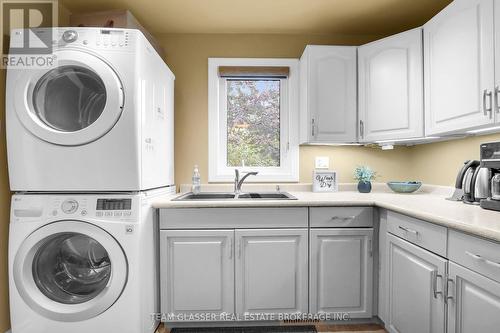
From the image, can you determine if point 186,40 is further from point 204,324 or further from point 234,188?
point 204,324

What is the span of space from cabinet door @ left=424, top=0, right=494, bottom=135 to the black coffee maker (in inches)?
5.1

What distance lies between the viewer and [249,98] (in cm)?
260

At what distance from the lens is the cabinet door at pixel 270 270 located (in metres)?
1.84

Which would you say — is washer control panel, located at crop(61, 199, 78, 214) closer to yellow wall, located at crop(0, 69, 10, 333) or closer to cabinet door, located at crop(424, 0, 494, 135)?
yellow wall, located at crop(0, 69, 10, 333)

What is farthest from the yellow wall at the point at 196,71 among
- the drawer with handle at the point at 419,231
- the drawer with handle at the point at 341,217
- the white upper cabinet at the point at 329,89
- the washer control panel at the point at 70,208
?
the drawer with handle at the point at 419,231

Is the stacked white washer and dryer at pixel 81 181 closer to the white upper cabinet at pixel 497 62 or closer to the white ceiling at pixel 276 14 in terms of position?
the white ceiling at pixel 276 14

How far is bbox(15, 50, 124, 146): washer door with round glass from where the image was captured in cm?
155

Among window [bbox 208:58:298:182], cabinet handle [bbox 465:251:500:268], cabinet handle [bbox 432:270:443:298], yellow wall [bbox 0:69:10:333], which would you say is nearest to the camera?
cabinet handle [bbox 465:251:500:268]

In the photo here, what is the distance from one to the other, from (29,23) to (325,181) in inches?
98.2

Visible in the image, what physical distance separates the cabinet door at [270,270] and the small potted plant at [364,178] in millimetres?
842

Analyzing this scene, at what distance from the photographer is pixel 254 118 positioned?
2.61 meters

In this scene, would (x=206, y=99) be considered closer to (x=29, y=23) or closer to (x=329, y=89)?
(x=329, y=89)

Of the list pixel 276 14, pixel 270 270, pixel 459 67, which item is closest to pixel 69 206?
pixel 270 270

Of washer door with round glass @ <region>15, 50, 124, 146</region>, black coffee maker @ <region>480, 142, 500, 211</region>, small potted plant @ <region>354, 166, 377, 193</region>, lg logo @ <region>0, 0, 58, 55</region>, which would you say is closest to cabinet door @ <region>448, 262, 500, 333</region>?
black coffee maker @ <region>480, 142, 500, 211</region>
